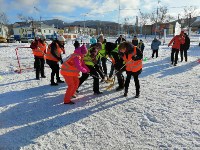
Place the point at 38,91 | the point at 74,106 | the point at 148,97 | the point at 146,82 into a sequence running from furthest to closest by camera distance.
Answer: the point at 146,82 < the point at 38,91 < the point at 148,97 < the point at 74,106

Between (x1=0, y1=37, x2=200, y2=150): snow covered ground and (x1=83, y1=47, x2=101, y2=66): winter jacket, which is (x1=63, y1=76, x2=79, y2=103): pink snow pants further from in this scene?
(x1=83, y1=47, x2=101, y2=66): winter jacket

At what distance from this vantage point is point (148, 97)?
18.2 feet

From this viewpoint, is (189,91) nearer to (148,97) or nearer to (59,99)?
(148,97)

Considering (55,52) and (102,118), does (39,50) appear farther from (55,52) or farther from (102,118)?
(102,118)

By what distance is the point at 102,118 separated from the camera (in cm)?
434

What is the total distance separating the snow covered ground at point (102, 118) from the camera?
3.43m

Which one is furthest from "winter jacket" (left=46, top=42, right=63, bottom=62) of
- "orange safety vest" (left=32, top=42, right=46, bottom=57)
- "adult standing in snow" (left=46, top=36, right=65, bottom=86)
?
"orange safety vest" (left=32, top=42, right=46, bottom=57)

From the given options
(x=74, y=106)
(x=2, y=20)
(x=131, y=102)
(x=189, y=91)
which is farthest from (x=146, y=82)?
(x=2, y=20)

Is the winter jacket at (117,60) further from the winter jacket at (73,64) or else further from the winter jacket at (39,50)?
the winter jacket at (39,50)

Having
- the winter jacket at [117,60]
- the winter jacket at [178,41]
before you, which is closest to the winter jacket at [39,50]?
the winter jacket at [117,60]

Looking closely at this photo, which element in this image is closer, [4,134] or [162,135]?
[162,135]

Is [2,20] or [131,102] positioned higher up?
[2,20]

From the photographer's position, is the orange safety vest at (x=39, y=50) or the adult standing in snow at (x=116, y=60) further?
the orange safety vest at (x=39, y=50)

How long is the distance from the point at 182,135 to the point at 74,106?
2498 mm
